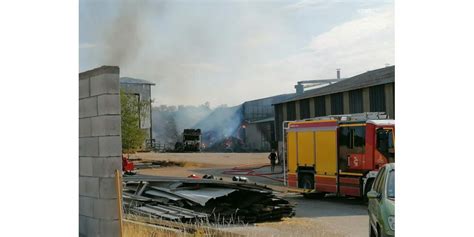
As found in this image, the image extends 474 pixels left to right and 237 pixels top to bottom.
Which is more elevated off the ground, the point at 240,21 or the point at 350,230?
the point at 240,21

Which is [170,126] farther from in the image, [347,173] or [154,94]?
[347,173]

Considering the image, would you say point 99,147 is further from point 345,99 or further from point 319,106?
point 345,99

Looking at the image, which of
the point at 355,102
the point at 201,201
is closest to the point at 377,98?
the point at 355,102

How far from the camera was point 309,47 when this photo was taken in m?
4.04

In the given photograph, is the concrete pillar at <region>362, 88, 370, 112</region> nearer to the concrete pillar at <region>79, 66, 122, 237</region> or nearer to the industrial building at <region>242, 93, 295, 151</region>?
the industrial building at <region>242, 93, 295, 151</region>

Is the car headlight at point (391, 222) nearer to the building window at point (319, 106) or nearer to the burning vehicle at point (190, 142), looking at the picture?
the building window at point (319, 106)

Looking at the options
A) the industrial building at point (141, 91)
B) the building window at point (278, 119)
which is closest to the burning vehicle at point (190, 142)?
the industrial building at point (141, 91)

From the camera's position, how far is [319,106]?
4098 mm

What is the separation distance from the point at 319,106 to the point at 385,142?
509 mm

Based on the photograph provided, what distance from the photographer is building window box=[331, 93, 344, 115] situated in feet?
13.3

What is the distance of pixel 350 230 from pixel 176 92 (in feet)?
5.04
